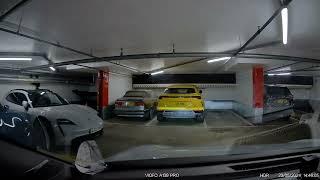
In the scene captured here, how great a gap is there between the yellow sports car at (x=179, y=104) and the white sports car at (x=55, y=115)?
1.56 ft

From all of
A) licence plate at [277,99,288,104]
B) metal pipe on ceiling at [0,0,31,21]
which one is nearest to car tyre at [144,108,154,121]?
licence plate at [277,99,288,104]

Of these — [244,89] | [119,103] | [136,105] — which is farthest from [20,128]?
[244,89]

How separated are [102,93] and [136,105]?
239mm

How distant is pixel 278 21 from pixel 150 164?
1.87m

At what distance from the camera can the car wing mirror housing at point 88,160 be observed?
21.9 inches

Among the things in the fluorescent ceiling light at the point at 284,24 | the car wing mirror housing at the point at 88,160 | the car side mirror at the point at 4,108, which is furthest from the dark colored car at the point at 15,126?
the fluorescent ceiling light at the point at 284,24

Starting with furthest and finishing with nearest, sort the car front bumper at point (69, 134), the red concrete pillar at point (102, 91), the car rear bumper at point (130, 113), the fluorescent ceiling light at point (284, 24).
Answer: the fluorescent ceiling light at point (284, 24)
the car rear bumper at point (130, 113)
the red concrete pillar at point (102, 91)
the car front bumper at point (69, 134)

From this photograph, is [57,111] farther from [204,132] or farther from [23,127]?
[204,132]

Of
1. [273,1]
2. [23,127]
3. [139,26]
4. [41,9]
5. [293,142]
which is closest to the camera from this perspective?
[23,127]

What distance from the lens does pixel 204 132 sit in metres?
1.08

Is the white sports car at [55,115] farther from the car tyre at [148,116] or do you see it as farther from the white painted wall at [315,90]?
the white painted wall at [315,90]

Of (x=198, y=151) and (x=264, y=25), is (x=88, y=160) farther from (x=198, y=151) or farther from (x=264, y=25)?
(x=264, y=25)

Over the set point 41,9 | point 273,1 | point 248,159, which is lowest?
point 248,159

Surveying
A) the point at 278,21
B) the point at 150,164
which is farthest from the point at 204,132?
the point at 278,21
